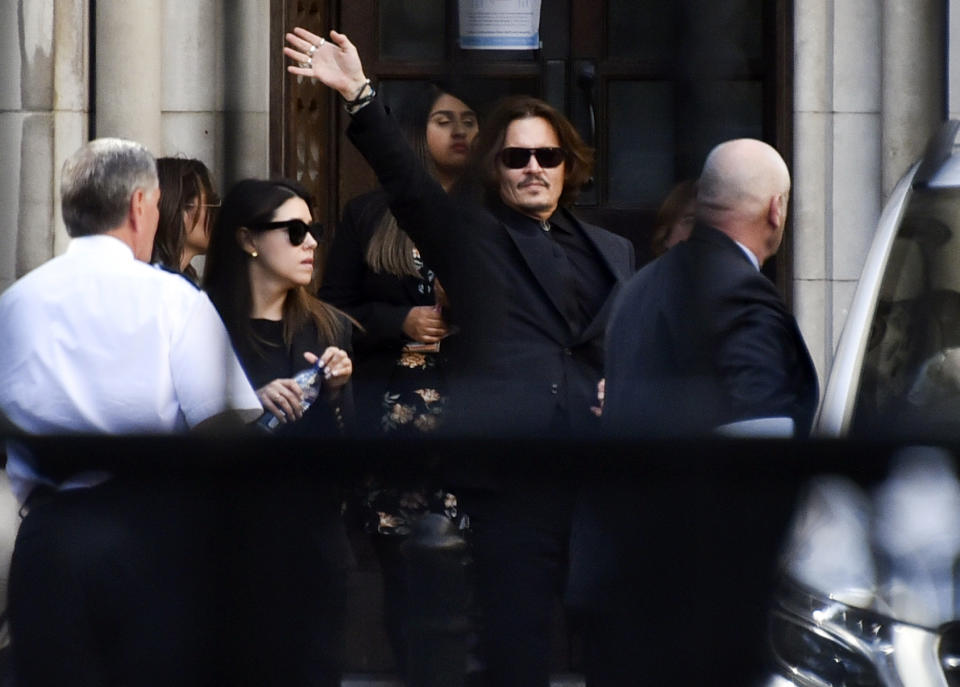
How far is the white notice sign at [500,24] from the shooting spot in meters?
1.19

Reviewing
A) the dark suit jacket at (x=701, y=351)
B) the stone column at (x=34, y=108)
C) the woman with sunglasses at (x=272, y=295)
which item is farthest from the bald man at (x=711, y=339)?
the stone column at (x=34, y=108)

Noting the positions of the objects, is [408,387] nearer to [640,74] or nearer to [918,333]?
[640,74]

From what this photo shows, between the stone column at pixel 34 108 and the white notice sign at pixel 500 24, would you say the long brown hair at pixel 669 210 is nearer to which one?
the white notice sign at pixel 500 24

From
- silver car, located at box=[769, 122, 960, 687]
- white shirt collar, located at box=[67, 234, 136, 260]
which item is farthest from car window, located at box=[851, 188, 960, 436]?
white shirt collar, located at box=[67, 234, 136, 260]

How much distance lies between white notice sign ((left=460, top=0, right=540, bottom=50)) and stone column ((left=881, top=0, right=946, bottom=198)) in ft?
0.95

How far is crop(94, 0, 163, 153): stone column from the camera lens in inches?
53.5

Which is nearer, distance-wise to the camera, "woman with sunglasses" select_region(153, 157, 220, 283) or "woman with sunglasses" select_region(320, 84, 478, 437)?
"woman with sunglasses" select_region(320, 84, 478, 437)

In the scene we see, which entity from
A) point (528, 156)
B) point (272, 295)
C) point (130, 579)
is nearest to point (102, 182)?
point (272, 295)

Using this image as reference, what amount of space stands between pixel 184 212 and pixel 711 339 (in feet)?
2.63

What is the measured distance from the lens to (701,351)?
1.30 metres

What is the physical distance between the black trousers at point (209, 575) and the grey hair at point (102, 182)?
0.31 meters

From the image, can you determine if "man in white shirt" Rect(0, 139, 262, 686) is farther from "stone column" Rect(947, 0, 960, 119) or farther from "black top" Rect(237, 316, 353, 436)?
"stone column" Rect(947, 0, 960, 119)

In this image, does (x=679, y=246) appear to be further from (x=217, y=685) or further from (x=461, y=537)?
(x=217, y=685)

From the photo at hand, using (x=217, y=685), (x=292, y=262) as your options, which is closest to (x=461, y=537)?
(x=217, y=685)
